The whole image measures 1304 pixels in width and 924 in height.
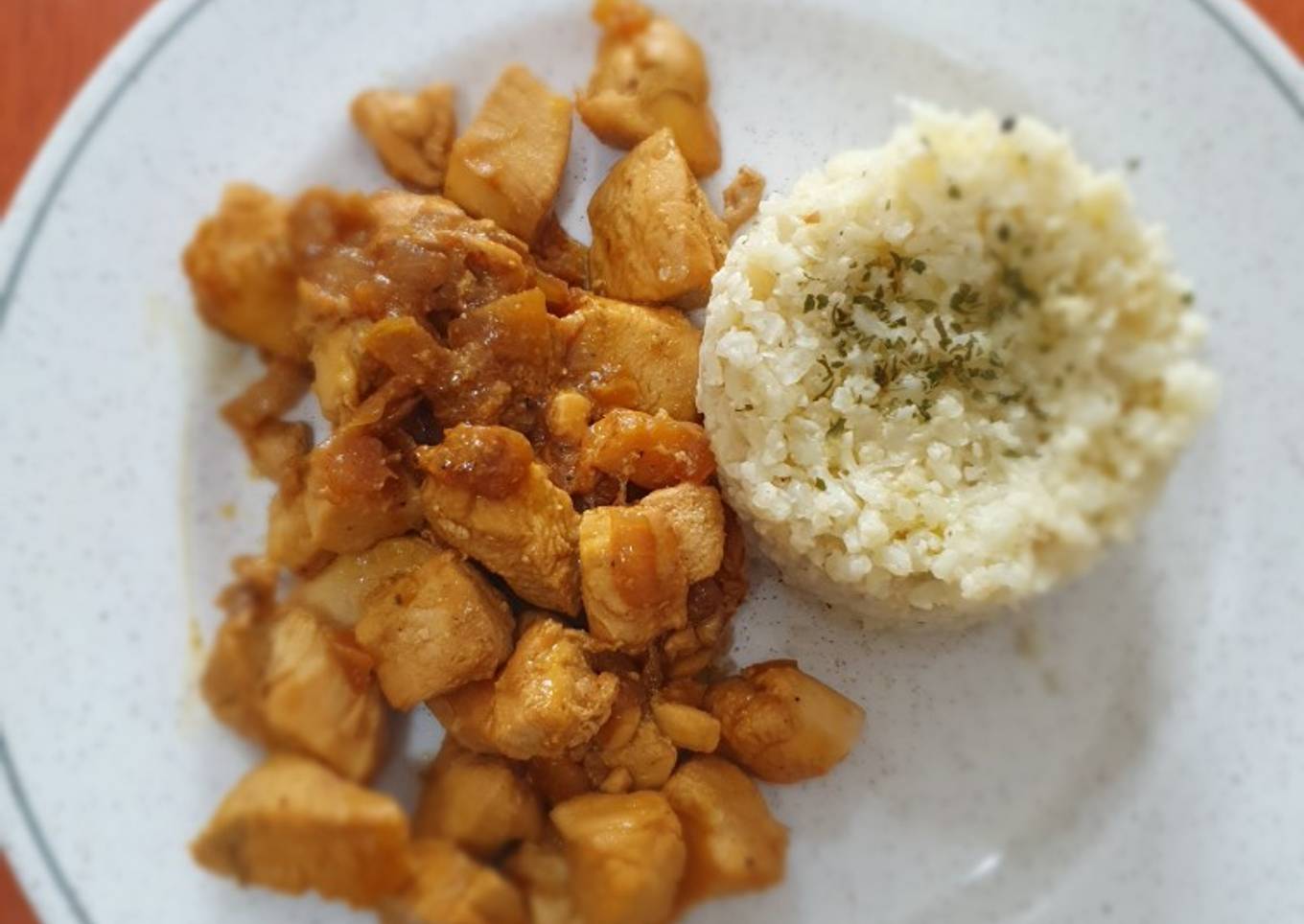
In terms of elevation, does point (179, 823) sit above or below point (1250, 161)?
below

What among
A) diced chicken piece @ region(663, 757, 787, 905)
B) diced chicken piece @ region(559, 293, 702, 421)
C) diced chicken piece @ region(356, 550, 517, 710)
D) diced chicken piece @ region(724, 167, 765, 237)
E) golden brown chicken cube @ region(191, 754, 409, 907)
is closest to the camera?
golden brown chicken cube @ region(191, 754, 409, 907)

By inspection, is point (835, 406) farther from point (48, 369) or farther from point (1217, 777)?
point (48, 369)

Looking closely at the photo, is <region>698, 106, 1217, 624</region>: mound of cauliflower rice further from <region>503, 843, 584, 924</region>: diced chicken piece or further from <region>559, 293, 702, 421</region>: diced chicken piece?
<region>503, 843, 584, 924</region>: diced chicken piece

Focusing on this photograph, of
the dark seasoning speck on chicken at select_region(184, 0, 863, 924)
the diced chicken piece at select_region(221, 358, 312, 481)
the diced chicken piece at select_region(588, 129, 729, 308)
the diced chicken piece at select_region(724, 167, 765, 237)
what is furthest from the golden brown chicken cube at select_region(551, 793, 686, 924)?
the diced chicken piece at select_region(724, 167, 765, 237)

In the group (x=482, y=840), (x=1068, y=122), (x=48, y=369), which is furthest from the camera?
(x=1068, y=122)

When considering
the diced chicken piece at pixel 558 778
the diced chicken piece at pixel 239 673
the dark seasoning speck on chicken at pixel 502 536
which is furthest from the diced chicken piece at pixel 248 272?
the diced chicken piece at pixel 558 778

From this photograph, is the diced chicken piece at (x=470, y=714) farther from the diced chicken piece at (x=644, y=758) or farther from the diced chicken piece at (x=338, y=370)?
the diced chicken piece at (x=338, y=370)

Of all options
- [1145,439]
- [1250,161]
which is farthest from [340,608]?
[1250,161]
